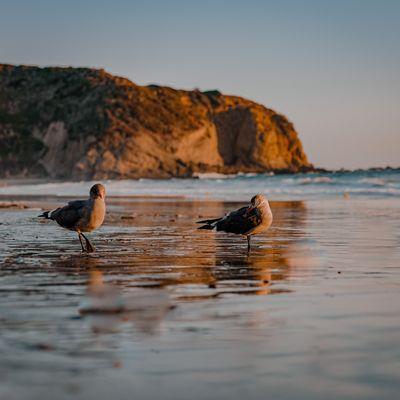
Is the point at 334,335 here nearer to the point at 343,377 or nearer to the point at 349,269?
the point at 343,377

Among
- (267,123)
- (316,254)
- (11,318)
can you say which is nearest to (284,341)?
(11,318)

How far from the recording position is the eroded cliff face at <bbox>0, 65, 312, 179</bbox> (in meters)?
109

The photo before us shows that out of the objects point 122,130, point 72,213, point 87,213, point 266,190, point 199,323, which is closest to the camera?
point 199,323

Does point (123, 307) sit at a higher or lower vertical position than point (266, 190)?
lower

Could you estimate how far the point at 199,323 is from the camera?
6000 millimetres

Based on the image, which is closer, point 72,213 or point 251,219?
point 251,219

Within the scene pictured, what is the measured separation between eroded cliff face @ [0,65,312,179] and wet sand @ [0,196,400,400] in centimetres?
9291

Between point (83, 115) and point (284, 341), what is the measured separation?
375 ft

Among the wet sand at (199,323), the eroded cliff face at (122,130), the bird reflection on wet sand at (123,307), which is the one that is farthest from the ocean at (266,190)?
the eroded cliff face at (122,130)

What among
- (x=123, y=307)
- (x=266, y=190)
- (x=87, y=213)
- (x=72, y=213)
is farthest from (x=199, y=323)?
(x=266, y=190)

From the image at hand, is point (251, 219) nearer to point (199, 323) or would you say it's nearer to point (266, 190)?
point (199, 323)

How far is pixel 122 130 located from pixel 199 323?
105m

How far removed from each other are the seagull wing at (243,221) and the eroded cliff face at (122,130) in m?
91.5

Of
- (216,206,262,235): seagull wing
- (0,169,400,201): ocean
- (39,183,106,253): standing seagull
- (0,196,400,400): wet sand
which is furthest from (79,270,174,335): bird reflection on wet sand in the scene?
(0,169,400,201): ocean
